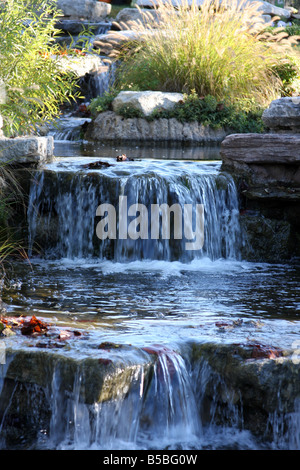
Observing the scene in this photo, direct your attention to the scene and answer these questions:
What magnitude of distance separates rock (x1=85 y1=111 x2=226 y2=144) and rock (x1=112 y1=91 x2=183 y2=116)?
7.6 inches

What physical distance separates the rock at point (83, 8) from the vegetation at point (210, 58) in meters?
8.54

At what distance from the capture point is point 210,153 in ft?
29.7

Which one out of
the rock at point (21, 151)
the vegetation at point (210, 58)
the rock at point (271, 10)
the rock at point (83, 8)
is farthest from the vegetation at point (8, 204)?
the rock at point (271, 10)

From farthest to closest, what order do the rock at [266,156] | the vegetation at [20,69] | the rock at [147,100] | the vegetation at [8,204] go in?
the rock at [147,100], the vegetation at [20,69], the rock at [266,156], the vegetation at [8,204]

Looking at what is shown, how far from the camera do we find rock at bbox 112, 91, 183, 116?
10617 mm

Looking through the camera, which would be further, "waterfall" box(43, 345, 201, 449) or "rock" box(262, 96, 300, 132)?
"rock" box(262, 96, 300, 132)

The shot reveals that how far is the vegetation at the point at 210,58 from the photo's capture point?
11.0m

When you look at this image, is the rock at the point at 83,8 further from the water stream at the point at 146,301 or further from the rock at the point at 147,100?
the water stream at the point at 146,301

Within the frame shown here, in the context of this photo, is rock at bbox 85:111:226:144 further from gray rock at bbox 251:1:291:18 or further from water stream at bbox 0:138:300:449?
gray rock at bbox 251:1:291:18

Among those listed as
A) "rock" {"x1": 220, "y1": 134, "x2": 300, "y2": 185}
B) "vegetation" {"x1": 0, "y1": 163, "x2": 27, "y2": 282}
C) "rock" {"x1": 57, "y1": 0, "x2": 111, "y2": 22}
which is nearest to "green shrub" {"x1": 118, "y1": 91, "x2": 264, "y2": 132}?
"rock" {"x1": 220, "y1": 134, "x2": 300, "y2": 185}

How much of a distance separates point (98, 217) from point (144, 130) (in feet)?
15.7

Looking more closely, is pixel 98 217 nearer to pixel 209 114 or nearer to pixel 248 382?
pixel 248 382

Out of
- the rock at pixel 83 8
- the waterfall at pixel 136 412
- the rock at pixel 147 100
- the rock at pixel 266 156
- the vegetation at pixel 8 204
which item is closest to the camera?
the waterfall at pixel 136 412
